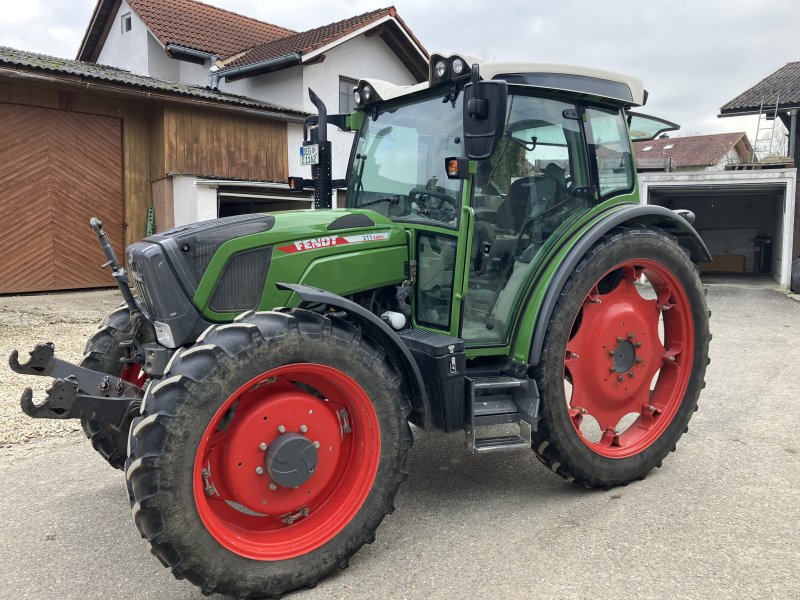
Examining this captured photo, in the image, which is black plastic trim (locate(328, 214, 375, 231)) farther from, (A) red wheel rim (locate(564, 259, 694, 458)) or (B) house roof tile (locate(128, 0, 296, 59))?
(B) house roof tile (locate(128, 0, 296, 59))

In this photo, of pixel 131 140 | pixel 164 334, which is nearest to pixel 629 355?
pixel 164 334

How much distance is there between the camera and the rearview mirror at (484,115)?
2.74 meters

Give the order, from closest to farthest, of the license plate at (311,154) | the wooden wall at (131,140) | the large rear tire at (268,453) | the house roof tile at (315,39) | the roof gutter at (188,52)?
1. the large rear tire at (268,453)
2. the license plate at (311,154)
3. the wooden wall at (131,140)
4. the house roof tile at (315,39)
5. the roof gutter at (188,52)

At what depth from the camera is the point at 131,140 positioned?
11406 millimetres

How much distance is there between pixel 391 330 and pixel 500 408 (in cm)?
77

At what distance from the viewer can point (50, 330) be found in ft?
26.0

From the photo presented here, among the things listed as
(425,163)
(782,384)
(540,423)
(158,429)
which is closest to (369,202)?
(425,163)

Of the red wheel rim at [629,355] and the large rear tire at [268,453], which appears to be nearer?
the large rear tire at [268,453]

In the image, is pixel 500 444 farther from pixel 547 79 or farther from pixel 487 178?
pixel 547 79

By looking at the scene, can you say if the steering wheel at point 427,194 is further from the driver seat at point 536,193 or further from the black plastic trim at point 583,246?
the black plastic trim at point 583,246

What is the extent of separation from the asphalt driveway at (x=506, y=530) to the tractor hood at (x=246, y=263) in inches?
43.3

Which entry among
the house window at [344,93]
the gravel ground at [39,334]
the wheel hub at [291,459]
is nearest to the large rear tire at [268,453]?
the wheel hub at [291,459]

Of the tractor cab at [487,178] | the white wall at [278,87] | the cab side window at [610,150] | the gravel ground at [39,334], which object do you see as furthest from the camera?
the white wall at [278,87]

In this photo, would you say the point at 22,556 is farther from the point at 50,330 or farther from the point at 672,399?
the point at 50,330
